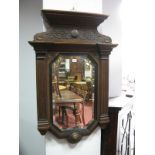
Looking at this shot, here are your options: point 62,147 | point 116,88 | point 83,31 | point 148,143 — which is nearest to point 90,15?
point 83,31

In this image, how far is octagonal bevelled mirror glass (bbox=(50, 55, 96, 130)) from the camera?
4.11 ft

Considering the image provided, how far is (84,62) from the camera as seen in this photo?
4.25 ft

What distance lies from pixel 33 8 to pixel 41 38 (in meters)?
0.56

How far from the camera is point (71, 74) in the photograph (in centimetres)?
128

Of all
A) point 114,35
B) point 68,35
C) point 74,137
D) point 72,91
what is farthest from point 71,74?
point 114,35

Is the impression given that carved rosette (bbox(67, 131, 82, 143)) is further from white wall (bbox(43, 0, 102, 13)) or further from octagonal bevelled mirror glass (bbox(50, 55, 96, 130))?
white wall (bbox(43, 0, 102, 13))

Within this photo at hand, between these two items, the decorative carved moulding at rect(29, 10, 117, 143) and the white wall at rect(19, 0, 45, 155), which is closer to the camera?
the decorative carved moulding at rect(29, 10, 117, 143)

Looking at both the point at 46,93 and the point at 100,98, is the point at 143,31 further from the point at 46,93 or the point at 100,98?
the point at 46,93

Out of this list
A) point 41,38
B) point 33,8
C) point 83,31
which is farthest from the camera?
point 33,8

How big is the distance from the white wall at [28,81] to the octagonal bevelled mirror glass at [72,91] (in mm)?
454

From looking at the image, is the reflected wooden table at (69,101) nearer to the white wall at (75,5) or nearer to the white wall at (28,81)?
the white wall at (28,81)

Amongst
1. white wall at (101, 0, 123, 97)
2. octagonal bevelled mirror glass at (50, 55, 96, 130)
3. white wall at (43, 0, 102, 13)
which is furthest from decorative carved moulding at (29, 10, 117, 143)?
white wall at (101, 0, 123, 97)

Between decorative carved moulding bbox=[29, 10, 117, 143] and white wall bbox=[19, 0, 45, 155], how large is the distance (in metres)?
0.40
